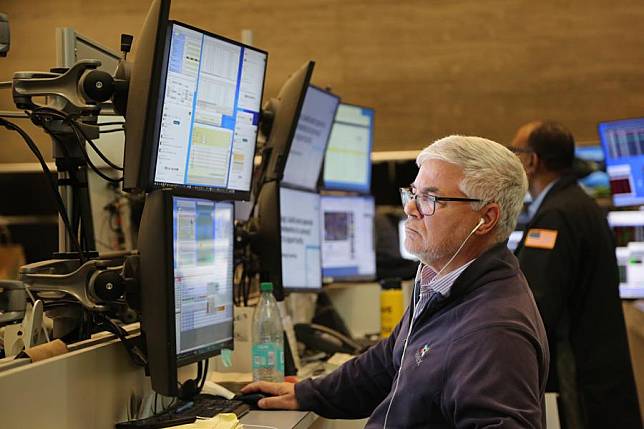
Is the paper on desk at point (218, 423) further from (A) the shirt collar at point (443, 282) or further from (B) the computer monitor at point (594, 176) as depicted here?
(B) the computer monitor at point (594, 176)

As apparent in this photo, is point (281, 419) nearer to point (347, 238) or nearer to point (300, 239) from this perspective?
point (300, 239)

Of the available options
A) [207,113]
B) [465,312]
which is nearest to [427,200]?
[465,312]

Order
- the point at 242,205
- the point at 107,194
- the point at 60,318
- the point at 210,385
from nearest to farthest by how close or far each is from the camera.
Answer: the point at 60,318, the point at 210,385, the point at 242,205, the point at 107,194

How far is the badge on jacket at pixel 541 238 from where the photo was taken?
277 cm

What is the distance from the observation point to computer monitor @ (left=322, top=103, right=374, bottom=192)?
3.41 metres

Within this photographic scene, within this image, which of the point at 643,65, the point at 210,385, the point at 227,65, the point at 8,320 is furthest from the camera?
the point at 643,65

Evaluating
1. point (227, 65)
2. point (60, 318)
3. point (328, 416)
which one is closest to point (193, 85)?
point (227, 65)

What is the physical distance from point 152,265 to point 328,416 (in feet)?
2.18

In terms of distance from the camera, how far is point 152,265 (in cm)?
167

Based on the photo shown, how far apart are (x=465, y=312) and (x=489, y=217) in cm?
24

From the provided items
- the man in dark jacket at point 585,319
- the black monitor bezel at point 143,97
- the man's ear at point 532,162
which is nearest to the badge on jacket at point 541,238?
the man in dark jacket at point 585,319

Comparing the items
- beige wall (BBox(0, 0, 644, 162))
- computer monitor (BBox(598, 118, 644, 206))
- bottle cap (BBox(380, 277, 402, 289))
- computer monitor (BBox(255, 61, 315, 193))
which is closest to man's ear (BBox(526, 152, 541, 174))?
bottle cap (BBox(380, 277, 402, 289))

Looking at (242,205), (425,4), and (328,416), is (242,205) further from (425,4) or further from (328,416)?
(425,4)

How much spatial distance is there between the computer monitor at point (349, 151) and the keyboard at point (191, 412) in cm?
152
